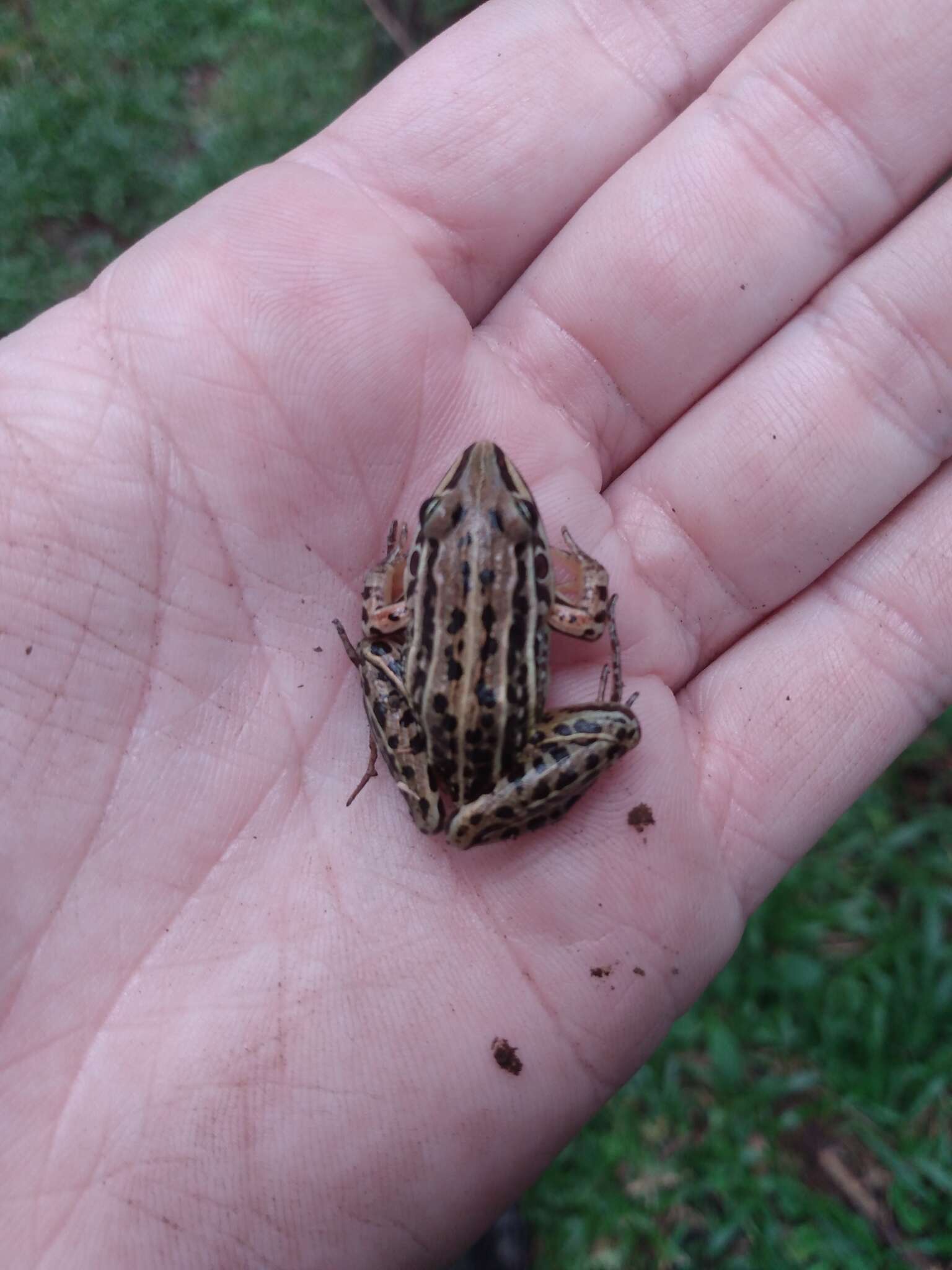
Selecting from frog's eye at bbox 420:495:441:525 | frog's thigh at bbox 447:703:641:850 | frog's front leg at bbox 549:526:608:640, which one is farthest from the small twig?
frog's thigh at bbox 447:703:641:850

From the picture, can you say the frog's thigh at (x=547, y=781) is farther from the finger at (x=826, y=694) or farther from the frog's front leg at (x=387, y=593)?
the frog's front leg at (x=387, y=593)

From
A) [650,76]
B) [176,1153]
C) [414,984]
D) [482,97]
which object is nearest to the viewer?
[176,1153]

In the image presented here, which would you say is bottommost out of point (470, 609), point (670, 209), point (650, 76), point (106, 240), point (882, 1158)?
point (882, 1158)

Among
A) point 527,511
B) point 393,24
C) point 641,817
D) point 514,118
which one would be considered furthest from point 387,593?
point 393,24

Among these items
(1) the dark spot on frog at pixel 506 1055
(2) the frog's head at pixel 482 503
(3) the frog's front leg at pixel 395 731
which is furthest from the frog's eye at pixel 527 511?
(1) the dark spot on frog at pixel 506 1055

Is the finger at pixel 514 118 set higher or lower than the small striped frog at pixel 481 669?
higher

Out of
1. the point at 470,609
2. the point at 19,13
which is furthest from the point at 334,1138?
the point at 19,13

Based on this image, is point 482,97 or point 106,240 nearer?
point 482,97

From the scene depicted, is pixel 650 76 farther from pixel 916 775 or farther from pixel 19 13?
pixel 19 13
